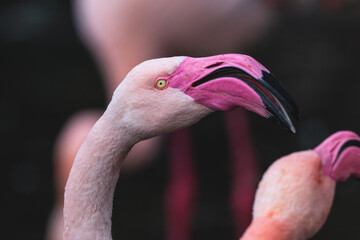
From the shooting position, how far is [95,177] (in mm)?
1236

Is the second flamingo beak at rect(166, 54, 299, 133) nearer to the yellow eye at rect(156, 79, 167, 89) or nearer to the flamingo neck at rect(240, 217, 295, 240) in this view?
the yellow eye at rect(156, 79, 167, 89)

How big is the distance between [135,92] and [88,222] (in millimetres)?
251

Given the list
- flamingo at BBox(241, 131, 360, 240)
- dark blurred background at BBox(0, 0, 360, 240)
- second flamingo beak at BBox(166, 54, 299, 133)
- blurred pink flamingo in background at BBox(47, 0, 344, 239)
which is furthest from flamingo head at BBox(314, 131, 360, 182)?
dark blurred background at BBox(0, 0, 360, 240)

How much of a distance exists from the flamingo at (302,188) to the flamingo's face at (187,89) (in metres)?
0.42

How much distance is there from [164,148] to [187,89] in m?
3.71

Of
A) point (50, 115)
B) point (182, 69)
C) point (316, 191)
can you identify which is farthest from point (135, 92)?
point (50, 115)

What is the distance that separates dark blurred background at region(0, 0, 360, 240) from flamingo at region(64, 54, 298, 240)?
225cm

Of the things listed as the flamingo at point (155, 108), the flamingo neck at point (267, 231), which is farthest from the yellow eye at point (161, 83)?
the flamingo neck at point (267, 231)

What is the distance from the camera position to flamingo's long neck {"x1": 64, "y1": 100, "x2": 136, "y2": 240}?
1.22 meters

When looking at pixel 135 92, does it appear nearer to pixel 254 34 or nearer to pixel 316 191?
pixel 316 191

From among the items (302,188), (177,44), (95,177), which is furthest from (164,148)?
(95,177)

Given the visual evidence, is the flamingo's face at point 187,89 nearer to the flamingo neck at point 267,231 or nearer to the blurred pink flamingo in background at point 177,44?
the flamingo neck at point 267,231

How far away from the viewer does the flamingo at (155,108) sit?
3.73 ft

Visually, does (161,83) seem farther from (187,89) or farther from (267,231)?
(267,231)
